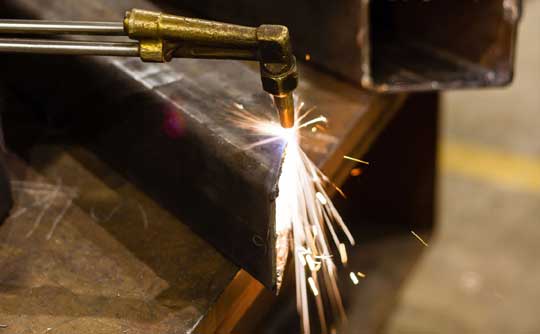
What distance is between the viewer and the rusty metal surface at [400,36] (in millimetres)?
1567

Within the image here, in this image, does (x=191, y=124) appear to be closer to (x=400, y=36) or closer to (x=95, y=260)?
(x=95, y=260)

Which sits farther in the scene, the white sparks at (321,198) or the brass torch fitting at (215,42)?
the white sparks at (321,198)

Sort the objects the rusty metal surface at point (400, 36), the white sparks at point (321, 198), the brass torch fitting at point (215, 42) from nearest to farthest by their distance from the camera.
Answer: the brass torch fitting at point (215, 42) → the white sparks at point (321, 198) → the rusty metal surface at point (400, 36)

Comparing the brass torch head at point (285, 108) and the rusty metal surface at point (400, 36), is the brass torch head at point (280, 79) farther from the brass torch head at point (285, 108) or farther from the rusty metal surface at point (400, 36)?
the rusty metal surface at point (400, 36)

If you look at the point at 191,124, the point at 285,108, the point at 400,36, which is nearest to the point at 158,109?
the point at 191,124

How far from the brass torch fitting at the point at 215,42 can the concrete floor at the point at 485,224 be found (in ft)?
5.39

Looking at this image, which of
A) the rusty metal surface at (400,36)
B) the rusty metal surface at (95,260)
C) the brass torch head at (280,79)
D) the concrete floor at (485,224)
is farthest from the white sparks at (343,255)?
the brass torch head at (280,79)

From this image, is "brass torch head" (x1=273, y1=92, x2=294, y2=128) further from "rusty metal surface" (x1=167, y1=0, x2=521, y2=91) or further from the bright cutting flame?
"rusty metal surface" (x1=167, y1=0, x2=521, y2=91)

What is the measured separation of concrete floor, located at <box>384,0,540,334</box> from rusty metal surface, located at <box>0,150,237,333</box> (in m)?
1.38

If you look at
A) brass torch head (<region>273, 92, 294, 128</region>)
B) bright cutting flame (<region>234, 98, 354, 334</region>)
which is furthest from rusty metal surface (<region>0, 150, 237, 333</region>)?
brass torch head (<region>273, 92, 294, 128</region>)

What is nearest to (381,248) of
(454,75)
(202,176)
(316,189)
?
(454,75)

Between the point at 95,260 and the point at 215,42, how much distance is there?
53 centimetres

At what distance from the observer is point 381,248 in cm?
Answer: 227

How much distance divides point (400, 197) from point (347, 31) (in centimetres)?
78
